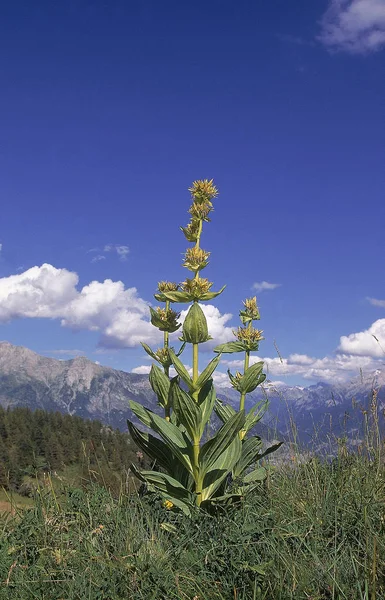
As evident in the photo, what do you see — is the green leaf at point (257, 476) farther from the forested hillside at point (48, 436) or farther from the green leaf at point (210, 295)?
the forested hillside at point (48, 436)

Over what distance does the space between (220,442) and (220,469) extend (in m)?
0.26

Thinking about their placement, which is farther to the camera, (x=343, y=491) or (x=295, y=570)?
(x=343, y=491)

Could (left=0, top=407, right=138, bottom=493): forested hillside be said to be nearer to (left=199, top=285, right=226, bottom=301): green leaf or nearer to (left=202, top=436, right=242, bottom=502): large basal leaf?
(left=202, top=436, right=242, bottom=502): large basal leaf

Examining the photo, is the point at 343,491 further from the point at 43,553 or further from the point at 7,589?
the point at 7,589

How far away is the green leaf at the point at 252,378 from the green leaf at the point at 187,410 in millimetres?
933

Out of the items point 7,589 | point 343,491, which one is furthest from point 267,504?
point 7,589

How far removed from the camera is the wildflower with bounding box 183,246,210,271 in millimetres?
5164

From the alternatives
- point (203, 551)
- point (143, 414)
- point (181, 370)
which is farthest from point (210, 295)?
point (203, 551)

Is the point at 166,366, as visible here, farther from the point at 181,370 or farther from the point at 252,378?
the point at 252,378

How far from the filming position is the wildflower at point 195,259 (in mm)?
5164

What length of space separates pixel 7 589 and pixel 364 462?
3282mm

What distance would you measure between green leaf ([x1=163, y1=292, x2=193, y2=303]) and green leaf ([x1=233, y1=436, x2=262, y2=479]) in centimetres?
166

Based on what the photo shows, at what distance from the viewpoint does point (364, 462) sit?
4918 mm

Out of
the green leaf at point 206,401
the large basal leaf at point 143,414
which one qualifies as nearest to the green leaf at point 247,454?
the green leaf at point 206,401
